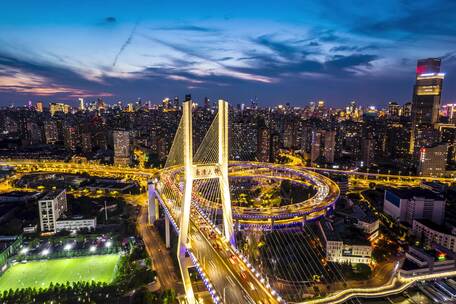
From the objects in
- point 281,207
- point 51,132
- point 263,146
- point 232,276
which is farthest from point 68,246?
point 51,132

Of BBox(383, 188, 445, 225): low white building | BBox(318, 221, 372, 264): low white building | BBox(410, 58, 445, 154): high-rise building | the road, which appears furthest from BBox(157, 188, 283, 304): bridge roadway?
BBox(410, 58, 445, 154): high-rise building

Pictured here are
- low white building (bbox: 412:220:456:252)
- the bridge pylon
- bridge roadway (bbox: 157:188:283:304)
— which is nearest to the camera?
bridge roadway (bbox: 157:188:283:304)

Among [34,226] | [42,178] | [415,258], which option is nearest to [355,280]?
[415,258]

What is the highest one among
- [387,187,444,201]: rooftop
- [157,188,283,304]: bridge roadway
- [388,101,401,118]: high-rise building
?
[388,101,401,118]: high-rise building

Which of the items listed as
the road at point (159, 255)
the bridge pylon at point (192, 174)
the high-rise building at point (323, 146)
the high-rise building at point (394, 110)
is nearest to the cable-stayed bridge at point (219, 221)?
the bridge pylon at point (192, 174)

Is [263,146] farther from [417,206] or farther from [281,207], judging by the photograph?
[417,206]

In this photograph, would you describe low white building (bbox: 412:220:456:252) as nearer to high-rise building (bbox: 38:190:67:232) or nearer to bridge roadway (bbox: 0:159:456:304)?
bridge roadway (bbox: 0:159:456:304)

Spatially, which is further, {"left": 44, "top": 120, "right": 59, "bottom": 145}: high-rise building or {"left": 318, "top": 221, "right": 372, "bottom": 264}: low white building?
{"left": 44, "top": 120, "right": 59, "bottom": 145}: high-rise building
